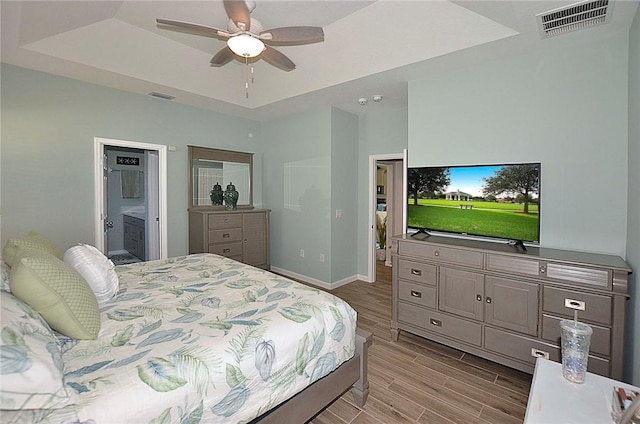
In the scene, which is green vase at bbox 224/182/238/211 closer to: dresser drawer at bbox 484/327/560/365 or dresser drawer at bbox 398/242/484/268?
dresser drawer at bbox 398/242/484/268

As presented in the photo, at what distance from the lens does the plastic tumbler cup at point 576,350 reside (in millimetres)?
1286

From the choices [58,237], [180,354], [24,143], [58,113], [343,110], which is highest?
[343,110]

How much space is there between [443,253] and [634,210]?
126 cm

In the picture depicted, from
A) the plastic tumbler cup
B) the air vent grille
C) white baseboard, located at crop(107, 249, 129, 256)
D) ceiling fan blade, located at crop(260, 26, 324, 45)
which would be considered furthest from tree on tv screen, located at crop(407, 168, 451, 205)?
white baseboard, located at crop(107, 249, 129, 256)

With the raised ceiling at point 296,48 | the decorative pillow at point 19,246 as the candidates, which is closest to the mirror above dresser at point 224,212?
the raised ceiling at point 296,48

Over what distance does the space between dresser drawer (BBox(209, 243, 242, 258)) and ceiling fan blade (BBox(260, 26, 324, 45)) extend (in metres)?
2.89

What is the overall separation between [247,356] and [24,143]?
3517 millimetres

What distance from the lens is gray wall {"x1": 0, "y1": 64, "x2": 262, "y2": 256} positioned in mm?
3039

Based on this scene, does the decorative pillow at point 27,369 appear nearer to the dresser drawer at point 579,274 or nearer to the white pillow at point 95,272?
the white pillow at point 95,272

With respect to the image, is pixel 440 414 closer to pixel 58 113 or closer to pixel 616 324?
pixel 616 324

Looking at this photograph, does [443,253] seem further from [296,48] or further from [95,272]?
[296,48]

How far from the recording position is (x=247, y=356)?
1.37m

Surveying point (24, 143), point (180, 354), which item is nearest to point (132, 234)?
point (24, 143)

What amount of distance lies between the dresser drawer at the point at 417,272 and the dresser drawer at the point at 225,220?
261 centimetres
